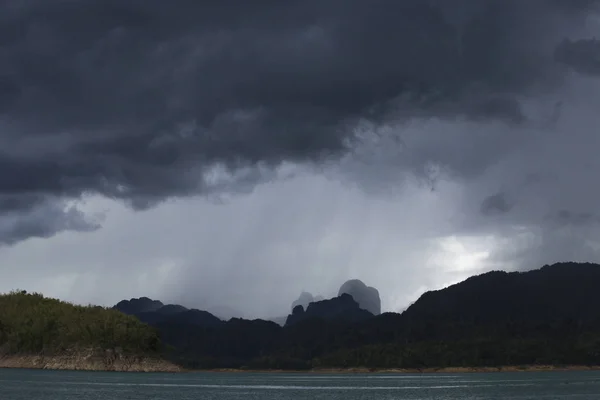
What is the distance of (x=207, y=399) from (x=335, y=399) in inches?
1256

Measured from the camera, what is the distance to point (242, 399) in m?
166

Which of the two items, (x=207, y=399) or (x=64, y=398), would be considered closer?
(x=64, y=398)

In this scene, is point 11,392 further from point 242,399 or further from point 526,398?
point 526,398

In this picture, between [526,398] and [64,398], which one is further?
[526,398]

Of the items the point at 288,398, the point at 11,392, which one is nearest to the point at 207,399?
the point at 288,398

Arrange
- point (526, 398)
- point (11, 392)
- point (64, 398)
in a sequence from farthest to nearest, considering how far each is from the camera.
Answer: point (526, 398)
point (11, 392)
point (64, 398)

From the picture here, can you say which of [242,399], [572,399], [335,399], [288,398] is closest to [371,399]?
[335,399]

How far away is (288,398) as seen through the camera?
172875 millimetres

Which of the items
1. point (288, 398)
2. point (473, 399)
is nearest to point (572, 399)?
point (473, 399)

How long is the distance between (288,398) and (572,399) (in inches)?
2605

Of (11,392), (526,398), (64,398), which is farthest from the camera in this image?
(526,398)

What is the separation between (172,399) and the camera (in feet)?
522

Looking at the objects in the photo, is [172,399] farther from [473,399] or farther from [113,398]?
[473,399]

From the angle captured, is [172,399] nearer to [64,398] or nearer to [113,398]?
[113,398]
